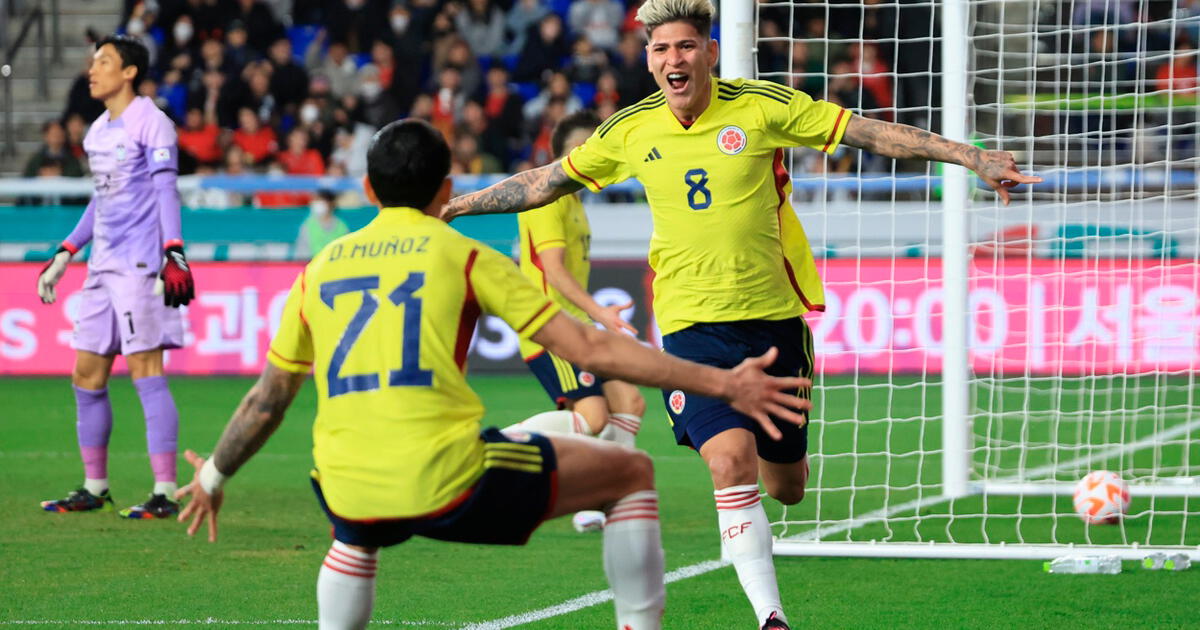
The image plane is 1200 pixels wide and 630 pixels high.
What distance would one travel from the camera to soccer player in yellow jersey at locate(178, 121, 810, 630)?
404 cm

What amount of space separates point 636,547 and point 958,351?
469cm

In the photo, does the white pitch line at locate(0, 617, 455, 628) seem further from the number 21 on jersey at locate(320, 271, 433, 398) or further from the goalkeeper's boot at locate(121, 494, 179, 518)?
the goalkeeper's boot at locate(121, 494, 179, 518)

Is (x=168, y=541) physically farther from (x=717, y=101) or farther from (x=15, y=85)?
(x=15, y=85)

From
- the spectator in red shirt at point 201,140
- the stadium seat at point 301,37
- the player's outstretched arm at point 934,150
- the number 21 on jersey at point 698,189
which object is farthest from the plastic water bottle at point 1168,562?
the stadium seat at point 301,37

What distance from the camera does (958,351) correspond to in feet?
28.5

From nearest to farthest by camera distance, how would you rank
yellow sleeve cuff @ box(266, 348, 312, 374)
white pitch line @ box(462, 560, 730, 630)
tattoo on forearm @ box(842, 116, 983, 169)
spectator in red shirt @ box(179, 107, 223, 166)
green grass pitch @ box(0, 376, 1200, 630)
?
yellow sleeve cuff @ box(266, 348, 312, 374) < tattoo on forearm @ box(842, 116, 983, 169) < white pitch line @ box(462, 560, 730, 630) < green grass pitch @ box(0, 376, 1200, 630) < spectator in red shirt @ box(179, 107, 223, 166)

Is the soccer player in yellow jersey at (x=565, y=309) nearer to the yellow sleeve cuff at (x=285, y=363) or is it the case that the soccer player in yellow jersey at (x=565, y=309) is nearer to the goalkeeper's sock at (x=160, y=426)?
the goalkeeper's sock at (x=160, y=426)

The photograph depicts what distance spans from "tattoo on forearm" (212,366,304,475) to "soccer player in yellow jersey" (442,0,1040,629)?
137cm

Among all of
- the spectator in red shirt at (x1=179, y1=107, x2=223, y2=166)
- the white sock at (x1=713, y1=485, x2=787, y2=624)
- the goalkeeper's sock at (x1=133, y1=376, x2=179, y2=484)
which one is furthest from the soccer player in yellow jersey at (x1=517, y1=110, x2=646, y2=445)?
the spectator in red shirt at (x1=179, y1=107, x2=223, y2=166)

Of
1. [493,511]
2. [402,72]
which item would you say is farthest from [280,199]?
[493,511]

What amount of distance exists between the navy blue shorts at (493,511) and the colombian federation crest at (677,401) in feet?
4.37

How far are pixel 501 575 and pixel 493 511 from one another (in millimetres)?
2800

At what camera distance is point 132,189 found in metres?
8.48

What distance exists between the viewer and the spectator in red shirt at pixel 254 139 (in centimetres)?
1823
